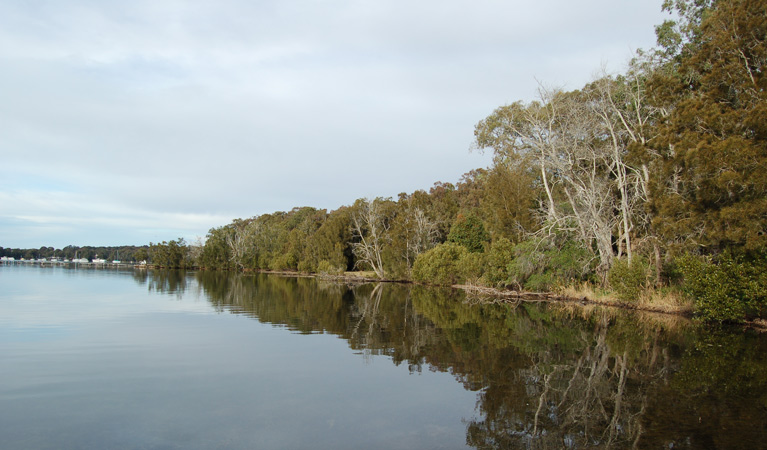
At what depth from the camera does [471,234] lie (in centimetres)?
4325

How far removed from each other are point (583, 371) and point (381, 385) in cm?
432

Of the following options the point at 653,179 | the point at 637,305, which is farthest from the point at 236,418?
the point at 637,305

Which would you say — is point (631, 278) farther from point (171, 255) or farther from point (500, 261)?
point (171, 255)

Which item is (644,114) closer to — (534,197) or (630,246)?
(630,246)

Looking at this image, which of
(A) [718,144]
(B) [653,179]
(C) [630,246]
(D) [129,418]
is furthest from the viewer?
(C) [630,246]

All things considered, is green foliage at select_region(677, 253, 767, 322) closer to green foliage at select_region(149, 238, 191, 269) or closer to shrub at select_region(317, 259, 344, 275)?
shrub at select_region(317, 259, 344, 275)

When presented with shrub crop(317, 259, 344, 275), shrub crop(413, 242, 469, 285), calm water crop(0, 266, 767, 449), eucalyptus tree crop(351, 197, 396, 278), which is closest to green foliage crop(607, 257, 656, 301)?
calm water crop(0, 266, 767, 449)

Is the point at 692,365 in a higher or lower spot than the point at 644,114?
lower

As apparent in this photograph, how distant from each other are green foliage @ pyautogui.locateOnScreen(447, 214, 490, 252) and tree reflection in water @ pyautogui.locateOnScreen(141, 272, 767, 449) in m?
22.1

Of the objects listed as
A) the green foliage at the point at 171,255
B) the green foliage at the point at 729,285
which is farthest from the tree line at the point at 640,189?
the green foliage at the point at 171,255

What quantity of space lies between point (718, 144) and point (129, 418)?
645 inches

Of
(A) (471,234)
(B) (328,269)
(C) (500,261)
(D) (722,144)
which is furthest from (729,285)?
(B) (328,269)

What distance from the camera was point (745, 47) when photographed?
15797 mm

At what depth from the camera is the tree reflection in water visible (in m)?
6.57
